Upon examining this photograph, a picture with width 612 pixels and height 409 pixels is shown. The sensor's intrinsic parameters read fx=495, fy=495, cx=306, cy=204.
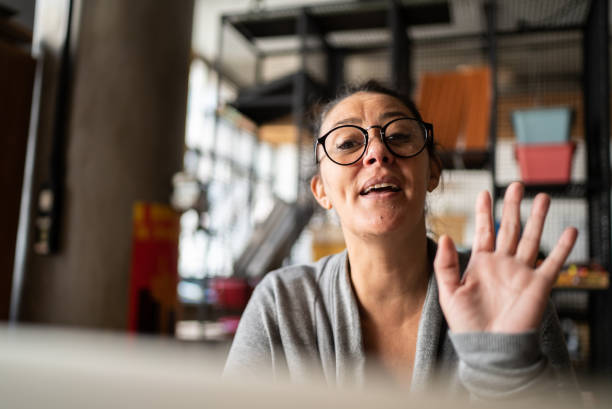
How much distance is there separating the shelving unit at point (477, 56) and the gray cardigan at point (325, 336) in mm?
1620

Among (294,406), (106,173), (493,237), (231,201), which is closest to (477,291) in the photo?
Answer: (493,237)

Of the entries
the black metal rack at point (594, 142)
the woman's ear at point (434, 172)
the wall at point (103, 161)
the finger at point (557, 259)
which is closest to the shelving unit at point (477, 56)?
the black metal rack at point (594, 142)

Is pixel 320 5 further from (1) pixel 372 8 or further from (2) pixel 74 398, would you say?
(2) pixel 74 398

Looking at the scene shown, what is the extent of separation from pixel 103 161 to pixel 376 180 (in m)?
1.37

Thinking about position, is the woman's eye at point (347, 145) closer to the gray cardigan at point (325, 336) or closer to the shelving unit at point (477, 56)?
the gray cardigan at point (325, 336)

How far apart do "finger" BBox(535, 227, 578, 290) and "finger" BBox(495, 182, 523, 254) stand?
7 centimetres

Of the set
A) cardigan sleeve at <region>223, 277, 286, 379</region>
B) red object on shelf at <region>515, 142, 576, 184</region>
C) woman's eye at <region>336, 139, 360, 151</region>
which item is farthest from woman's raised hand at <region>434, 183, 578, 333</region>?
red object on shelf at <region>515, 142, 576, 184</region>

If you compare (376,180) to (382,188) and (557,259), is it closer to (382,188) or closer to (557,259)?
(382,188)

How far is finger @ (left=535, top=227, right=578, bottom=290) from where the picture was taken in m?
0.81

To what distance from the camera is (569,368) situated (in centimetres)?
102

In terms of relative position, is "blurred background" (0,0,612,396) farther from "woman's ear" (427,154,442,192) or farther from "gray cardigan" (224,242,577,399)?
"gray cardigan" (224,242,577,399)

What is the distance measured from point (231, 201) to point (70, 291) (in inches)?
202

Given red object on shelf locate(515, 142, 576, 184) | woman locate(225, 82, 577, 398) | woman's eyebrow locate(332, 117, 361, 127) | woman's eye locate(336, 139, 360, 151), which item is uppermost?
red object on shelf locate(515, 142, 576, 184)

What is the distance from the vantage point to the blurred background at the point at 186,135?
2.01 metres
